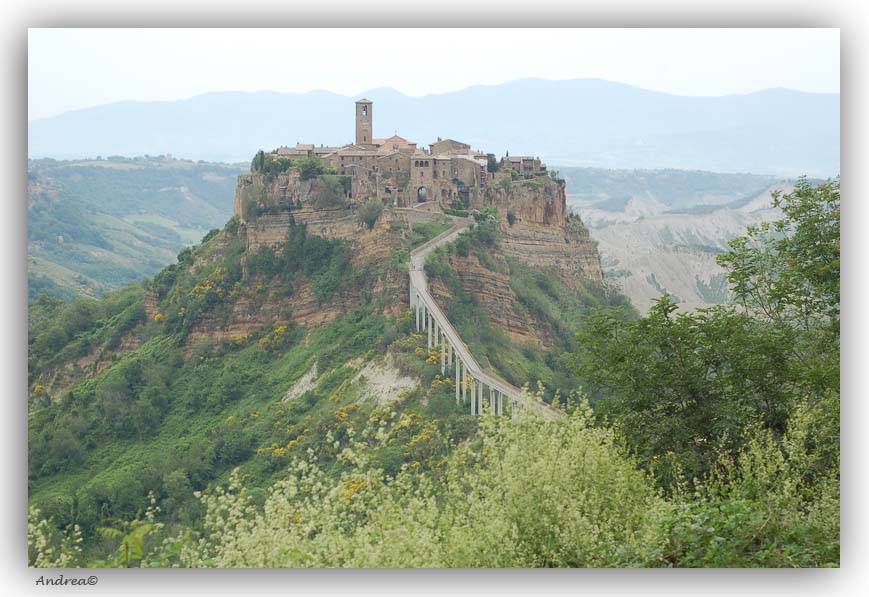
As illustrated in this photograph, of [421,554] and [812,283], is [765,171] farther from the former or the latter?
[421,554]

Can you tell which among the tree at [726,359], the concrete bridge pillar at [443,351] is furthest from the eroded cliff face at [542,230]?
the tree at [726,359]

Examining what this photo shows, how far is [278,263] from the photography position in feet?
101

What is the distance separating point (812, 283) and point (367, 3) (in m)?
6.16

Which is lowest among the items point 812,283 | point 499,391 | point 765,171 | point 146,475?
point 146,475

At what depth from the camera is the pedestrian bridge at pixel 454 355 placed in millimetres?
21531

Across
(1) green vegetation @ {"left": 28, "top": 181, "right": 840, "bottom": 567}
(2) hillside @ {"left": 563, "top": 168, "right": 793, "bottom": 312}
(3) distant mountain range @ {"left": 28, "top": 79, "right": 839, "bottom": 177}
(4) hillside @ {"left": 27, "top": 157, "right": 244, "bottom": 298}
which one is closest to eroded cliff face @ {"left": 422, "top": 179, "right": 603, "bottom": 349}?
(2) hillside @ {"left": 563, "top": 168, "right": 793, "bottom": 312}

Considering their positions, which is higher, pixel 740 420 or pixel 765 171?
pixel 765 171

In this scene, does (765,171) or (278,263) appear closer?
(765,171)

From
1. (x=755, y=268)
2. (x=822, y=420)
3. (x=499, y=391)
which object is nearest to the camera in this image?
(x=822, y=420)

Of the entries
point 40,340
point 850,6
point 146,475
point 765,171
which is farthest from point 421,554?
point 765,171

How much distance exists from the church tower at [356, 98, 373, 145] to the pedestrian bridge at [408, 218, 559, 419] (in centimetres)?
314

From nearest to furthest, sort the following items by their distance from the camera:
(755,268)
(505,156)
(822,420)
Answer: (822,420)
(755,268)
(505,156)

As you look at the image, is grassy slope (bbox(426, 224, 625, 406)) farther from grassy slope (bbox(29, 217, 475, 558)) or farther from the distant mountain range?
the distant mountain range

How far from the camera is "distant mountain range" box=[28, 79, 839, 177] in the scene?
18234 mm
